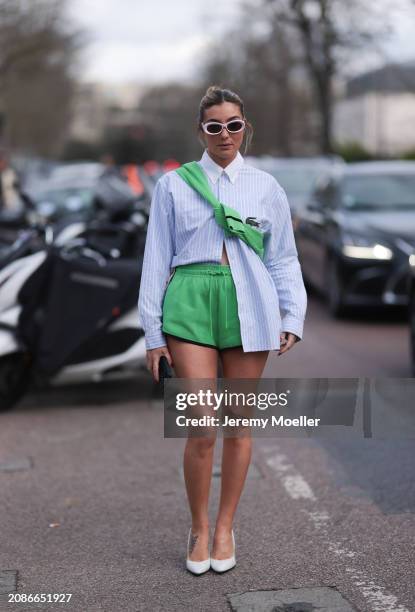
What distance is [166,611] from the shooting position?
13.5ft

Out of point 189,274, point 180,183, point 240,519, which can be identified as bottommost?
point 240,519

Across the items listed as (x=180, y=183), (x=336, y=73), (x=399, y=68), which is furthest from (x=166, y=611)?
(x=336, y=73)

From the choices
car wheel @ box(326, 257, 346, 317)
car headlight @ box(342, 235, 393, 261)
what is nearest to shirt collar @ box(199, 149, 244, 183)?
car headlight @ box(342, 235, 393, 261)

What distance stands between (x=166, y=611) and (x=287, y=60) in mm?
38445

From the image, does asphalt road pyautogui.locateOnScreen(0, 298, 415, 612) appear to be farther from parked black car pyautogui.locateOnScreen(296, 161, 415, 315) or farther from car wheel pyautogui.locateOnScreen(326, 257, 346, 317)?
car wheel pyautogui.locateOnScreen(326, 257, 346, 317)

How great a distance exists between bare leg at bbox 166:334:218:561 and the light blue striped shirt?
10 centimetres

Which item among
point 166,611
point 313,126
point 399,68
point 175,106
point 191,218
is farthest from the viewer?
point 175,106

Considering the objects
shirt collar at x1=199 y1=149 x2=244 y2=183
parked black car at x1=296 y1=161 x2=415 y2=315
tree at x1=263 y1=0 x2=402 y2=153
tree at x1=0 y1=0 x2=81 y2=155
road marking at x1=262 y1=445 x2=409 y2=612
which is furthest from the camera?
tree at x1=0 y1=0 x2=81 y2=155

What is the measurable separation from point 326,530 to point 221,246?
1.47 m

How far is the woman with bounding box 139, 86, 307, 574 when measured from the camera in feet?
14.4

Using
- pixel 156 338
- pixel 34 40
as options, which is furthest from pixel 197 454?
pixel 34 40

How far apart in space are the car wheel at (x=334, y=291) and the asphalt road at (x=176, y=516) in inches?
183

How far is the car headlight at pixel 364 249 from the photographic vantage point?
12.1 metres

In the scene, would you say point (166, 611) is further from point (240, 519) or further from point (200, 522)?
point (240, 519)
